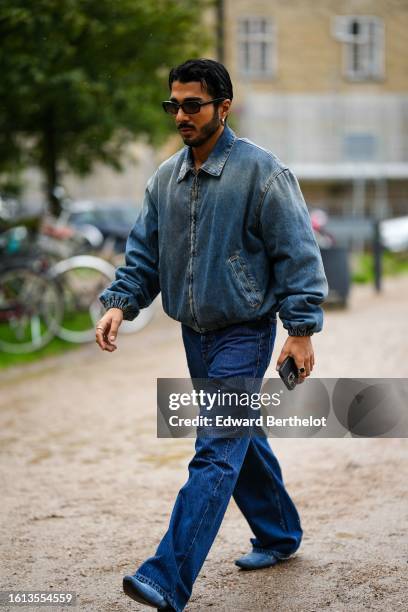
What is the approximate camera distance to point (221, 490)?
343 cm

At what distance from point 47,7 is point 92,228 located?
14629mm

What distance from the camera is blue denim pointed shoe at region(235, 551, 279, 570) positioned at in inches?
159

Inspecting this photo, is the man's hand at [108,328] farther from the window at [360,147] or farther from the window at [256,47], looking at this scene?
the window at [256,47]

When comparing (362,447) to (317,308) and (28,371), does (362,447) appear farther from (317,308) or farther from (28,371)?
(28,371)

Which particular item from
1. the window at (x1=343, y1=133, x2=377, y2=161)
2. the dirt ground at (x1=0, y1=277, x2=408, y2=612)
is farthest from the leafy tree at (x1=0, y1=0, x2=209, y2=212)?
the window at (x1=343, y1=133, x2=377, y2=161)

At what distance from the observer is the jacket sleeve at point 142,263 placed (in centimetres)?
376

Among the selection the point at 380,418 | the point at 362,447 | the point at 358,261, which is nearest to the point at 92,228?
the point at 358,261

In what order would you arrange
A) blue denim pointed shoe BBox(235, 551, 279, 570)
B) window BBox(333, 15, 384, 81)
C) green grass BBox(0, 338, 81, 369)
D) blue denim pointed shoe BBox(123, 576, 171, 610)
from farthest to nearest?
window BBox(333, 15, 384, 81) → green grass BBox(0, 338, 81, 369) → blue denim pointed shoe BBox(235, 551, 279, 570) → blue denim pointed shoe BBox(123, 576, 171, 610)

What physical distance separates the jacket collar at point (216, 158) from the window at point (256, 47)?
34024 millimetres

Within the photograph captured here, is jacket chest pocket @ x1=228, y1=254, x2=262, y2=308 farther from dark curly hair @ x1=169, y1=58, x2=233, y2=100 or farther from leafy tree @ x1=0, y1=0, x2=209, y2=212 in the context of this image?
leafy tree @ x1=0, y1=0, x2=209, y2=212

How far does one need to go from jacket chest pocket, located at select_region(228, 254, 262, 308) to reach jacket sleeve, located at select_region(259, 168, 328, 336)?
0.08m

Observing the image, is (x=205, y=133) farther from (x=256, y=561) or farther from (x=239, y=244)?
(x=256, y=561)

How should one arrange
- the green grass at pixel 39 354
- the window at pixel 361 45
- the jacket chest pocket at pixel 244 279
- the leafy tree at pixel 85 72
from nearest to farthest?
the jacket chest pocket at pixel 244 279, the green grass at pixel 39 354, the leafy tree at pixel 85 72, the window at pixel 361 45

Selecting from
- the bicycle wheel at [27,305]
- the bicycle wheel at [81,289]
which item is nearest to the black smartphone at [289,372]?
the bicycle wheel at [27,305]
